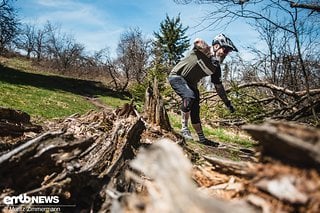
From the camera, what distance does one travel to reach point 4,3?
32594 millimetres

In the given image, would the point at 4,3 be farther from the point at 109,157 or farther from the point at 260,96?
the point at 109,157

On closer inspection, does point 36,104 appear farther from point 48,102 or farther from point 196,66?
point 196,66

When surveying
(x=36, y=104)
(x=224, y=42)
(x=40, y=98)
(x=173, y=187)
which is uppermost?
(x=224, y=42)

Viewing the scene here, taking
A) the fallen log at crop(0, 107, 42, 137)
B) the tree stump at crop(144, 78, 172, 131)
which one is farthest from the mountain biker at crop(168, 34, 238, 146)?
the fallen log at crop(0, 107, 42, 137)

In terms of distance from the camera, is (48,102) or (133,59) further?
(133,59)

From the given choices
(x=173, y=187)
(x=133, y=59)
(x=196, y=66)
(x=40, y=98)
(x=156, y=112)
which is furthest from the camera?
(x=133, y=59)

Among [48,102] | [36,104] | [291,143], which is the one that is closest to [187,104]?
[291,143]

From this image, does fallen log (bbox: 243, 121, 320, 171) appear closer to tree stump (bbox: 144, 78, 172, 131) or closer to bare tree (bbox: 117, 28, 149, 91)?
tree stump (bbox: 144, 78, 172, 131)

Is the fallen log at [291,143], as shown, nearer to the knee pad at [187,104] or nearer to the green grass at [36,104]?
the knee pad at [187,104]

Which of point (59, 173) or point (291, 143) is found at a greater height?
point (291, 143)

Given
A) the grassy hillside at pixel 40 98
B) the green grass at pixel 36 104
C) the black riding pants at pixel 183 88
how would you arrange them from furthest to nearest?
the grassy hillside at pixel 40 98, the green grass at pixel 36 104, the black riding pants at pixel 183 88

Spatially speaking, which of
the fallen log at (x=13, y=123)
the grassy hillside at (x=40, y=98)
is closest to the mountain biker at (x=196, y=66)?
the fallen log at (x=13, y=123)

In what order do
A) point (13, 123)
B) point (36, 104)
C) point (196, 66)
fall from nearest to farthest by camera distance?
1. point (13, 123)
2. point (196, 66)
3. point (36, 104)

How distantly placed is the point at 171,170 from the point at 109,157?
2005mm
